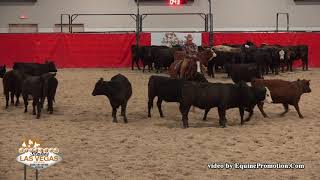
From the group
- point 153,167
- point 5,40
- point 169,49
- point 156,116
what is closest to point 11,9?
point 5,40

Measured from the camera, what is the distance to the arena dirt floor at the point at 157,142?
6.39 metres

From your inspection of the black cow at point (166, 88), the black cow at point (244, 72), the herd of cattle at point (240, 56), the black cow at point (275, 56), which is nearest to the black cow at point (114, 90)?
the black cow at point (166, 88)

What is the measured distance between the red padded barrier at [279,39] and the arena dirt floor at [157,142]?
11.6m

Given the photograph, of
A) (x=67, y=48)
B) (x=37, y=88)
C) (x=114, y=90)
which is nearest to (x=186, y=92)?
(x=114, y=90)

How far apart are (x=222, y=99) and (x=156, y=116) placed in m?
2.15

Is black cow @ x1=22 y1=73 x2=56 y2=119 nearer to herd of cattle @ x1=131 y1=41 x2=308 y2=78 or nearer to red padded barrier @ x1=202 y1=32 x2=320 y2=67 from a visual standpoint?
herd of cattle @ x1=131 y1=41 x2=308 y2=78

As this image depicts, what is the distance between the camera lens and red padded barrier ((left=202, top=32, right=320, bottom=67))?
23.8 metres

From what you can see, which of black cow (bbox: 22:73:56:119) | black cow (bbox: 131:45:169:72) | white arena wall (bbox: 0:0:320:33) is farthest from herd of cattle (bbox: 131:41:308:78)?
black cow (bbox: 22:73:56:119)

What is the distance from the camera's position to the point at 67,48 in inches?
938

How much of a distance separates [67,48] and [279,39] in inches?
378

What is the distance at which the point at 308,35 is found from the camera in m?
23.8

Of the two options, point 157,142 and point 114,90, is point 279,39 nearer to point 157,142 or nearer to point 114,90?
point 114,90

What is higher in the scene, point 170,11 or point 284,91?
point 170,11

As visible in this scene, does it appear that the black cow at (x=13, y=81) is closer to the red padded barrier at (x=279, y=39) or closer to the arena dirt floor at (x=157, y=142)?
the arena dirt floor at (x=157, y=142)
